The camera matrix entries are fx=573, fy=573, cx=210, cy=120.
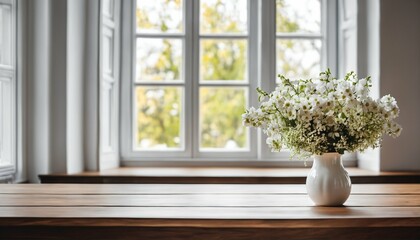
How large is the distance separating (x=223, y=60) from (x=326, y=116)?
2248 mm

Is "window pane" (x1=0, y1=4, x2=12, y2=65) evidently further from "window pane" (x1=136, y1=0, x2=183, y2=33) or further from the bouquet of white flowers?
the bouquet of white flowers

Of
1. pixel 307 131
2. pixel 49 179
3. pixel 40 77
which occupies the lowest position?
pixel 49 179

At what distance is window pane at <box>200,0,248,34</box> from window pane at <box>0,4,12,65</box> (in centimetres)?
152

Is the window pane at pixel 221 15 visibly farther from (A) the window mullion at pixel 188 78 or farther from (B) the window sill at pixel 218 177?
(B) the window sill at pixel 218 177

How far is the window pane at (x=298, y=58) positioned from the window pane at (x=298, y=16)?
10cm

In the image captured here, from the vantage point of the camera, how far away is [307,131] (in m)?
2.24

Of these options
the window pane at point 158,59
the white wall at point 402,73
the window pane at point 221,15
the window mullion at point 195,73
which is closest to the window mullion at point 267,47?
the window pane at point 221,15

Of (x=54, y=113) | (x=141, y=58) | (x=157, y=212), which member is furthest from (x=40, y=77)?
(x=157, y=212)

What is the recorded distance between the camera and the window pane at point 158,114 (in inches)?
172

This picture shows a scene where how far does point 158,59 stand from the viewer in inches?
172

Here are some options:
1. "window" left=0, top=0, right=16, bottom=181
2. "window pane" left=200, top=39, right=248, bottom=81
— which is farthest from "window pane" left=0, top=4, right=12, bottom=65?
"window pane" left=200, top=39, right=248, bottom=81

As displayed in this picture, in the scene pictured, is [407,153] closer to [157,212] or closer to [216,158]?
[216,158]

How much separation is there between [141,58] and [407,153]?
6.72ft

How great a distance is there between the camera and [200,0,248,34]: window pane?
437 centimetres
